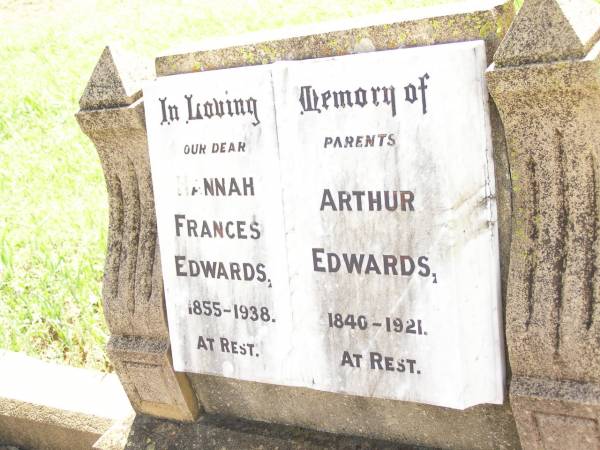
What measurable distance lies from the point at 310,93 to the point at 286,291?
586 mm

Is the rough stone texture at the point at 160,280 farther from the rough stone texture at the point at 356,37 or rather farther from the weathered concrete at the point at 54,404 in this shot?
the weathered concrete at the point at 54,404

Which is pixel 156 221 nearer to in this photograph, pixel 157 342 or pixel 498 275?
pixel 157 342

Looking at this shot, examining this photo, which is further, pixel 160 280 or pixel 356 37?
pixel 160 280

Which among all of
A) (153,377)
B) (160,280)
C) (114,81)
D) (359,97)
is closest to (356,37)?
(359,97)

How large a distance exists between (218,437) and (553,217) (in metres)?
1.35

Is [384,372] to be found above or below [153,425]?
above

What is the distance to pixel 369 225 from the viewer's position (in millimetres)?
2152

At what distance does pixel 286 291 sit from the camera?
7.65 feet

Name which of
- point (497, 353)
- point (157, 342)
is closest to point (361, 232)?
point (497, 353)

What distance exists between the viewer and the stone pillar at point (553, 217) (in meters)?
1.81

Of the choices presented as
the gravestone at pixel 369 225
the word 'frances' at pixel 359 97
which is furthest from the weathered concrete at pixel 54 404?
the word 'frances' at pixel 359 97

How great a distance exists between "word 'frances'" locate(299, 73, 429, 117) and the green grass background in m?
1.06

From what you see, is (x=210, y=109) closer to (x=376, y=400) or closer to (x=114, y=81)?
(x=114, y=81)

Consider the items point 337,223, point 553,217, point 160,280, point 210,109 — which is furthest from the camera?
point 160,280
